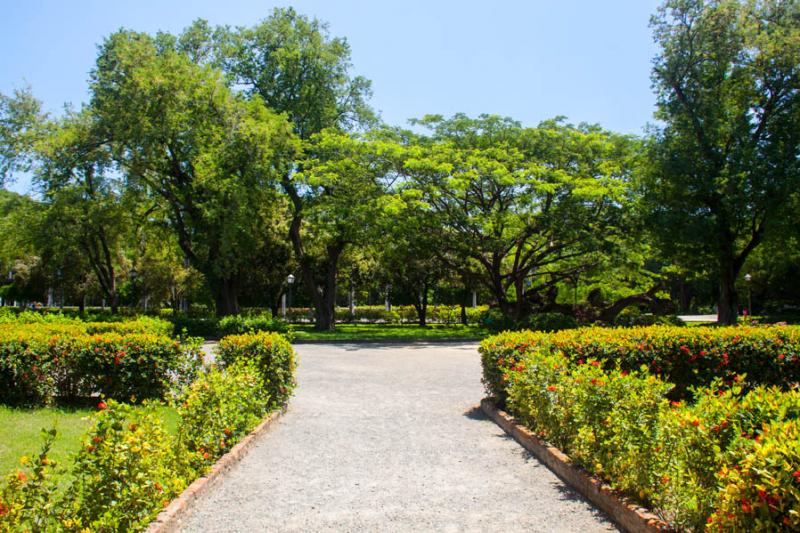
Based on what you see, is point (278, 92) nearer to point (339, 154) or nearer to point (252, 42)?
point (252, 42)

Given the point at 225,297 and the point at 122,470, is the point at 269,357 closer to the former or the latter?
the point at 122,470

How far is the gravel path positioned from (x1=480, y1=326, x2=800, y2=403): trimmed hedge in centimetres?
167

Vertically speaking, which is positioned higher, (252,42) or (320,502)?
(252,42)

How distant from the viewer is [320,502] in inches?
199

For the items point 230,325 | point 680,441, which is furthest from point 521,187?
point 680,441

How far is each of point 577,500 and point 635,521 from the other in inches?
35.4

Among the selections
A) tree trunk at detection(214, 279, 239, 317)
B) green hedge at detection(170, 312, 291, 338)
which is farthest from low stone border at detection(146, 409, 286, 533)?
tree trunk at detection(214, 279, 239, 317)

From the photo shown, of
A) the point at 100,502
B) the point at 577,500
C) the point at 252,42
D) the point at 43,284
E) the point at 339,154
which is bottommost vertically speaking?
the point at 577,500

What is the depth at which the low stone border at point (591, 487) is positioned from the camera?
13.6ft

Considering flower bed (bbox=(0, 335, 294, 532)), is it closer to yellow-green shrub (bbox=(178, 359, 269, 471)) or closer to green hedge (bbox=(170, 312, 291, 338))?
yellow-green shrub (bbox=(178, 359, 269, 471))

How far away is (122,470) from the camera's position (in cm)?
388

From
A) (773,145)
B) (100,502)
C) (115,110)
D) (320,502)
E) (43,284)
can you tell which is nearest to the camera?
(100,502)

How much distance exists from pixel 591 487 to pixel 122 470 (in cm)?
378

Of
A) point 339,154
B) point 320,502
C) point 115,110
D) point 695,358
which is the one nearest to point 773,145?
point 695,358
